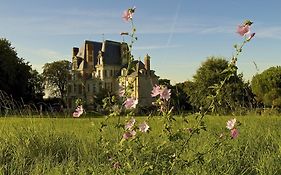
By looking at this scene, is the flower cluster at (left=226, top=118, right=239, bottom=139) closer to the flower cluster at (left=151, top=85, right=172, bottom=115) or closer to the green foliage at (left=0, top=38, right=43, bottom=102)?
the flower cluster at (left=151, top=85, right=172, bottom=115)

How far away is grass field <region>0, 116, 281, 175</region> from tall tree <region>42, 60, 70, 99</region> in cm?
6571

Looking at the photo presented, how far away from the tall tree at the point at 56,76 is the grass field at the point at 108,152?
6571 cm

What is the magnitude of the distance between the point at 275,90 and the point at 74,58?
126 feet

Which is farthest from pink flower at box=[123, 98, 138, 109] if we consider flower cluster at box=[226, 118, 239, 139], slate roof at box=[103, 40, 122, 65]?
slate roof at box=[103, 40, 122, 65]

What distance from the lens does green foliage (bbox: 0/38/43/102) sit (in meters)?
45.1

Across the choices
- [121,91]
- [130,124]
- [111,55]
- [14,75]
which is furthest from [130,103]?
[111,55]

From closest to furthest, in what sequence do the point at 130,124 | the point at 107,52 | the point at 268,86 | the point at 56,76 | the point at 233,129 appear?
1. the point at 130,124
2. the point at 233,129
3. the point at 268,86
4. the point at 107,52
5. the point at 56,76

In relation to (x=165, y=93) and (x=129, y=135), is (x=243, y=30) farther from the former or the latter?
(x=129, y=135)

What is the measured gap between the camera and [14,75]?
45.7m

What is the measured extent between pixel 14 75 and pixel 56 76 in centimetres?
2648

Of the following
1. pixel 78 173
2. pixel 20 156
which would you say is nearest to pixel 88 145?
pixel 20 156

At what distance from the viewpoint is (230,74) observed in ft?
10.00

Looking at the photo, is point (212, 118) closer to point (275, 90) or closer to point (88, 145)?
point (88, 145)

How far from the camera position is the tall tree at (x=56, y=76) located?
71.9 meters
